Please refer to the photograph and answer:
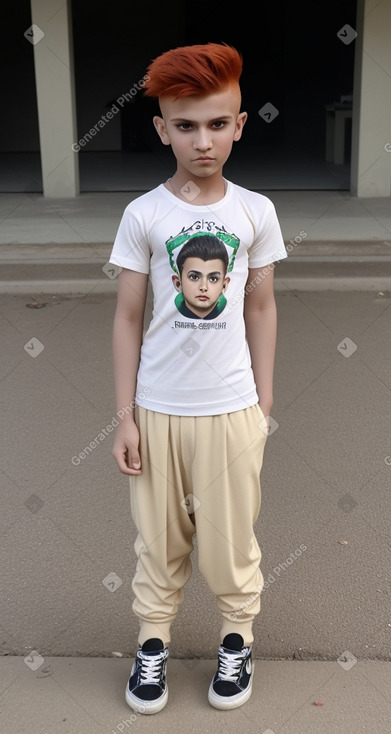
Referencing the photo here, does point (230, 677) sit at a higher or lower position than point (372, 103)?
lower

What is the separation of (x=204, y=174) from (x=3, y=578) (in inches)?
70.3

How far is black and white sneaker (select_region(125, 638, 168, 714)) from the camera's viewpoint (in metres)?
2.57

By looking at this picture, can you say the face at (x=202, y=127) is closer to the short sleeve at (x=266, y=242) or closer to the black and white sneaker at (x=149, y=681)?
the short sleeve at (x=266, y=242)

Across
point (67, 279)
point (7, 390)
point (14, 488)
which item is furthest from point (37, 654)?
point (67, 279)

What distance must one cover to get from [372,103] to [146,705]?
10.5 m

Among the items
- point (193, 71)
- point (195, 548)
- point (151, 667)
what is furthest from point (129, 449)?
point (195, 548)

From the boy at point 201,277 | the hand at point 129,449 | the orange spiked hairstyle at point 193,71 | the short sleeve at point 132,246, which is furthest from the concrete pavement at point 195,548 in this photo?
the orange spiked hairstyle at point 193,71

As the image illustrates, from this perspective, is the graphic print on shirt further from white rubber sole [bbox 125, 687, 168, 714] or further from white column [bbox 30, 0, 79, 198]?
white column [bbox 30, 0, 79, 198]

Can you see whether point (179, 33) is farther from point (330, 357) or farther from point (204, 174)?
point (204, 174)

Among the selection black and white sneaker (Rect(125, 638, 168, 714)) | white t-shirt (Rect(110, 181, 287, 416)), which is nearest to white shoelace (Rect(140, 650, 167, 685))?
black and white sneaker (Rect(125, 638, 168, 714))

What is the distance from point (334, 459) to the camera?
14.3 feet

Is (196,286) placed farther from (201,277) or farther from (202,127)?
(202,127)

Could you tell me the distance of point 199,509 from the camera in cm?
248

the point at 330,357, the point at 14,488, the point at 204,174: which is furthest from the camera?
the point at 330,357
